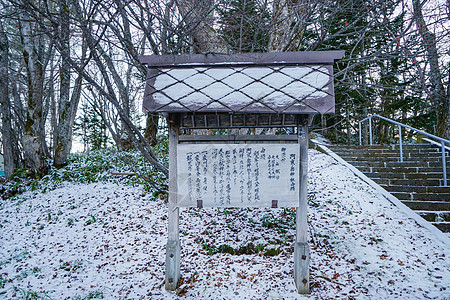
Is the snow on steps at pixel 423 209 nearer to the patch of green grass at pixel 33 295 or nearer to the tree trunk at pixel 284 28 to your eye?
the tree trunk at pixel 284 28

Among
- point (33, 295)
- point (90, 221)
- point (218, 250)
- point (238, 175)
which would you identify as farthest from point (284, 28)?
point (33, 295)

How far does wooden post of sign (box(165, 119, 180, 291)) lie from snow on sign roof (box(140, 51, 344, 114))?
508 millimetres

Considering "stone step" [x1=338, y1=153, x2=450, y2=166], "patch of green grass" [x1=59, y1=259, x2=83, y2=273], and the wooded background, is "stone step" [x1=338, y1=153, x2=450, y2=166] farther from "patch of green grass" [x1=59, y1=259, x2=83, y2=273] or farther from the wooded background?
"patch of green grass" [x1=59, y1=259, x2=83, y2=273]

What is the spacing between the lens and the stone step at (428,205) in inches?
214

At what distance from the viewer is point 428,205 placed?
5543mm

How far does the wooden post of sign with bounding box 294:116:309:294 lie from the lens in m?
3.56

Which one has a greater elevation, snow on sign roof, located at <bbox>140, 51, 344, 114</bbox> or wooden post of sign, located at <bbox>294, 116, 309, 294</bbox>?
snow on sign roof, located at <bbox>140, 51, 344, 114</bbox>

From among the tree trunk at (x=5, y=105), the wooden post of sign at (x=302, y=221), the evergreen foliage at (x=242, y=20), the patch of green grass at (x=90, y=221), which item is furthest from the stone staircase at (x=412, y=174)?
the tree trunk at (x=5, y=105)

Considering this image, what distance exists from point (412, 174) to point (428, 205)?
149cm

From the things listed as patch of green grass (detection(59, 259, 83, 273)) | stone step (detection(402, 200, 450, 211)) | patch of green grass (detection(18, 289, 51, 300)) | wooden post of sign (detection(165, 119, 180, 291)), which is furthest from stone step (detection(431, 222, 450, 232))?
patch of green grass (detection(18, 289, 51, 300))

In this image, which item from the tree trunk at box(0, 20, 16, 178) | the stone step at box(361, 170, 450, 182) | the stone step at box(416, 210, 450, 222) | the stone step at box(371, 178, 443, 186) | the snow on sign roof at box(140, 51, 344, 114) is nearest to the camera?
the snow on sign roof at box(140, 51, 344, 114)

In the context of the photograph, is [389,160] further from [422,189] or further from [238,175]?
[238,175]

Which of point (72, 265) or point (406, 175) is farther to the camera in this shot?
point (406, 175)

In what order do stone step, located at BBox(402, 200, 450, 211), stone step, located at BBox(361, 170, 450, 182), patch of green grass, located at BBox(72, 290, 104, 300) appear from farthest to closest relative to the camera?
1. stone step, located at BBox(361, 170, 450, 182)
2. stone step, located at BBox(402, 200, 450, 211)
3. patch of green grass, located at BBox(72, 290, 104, 300)
